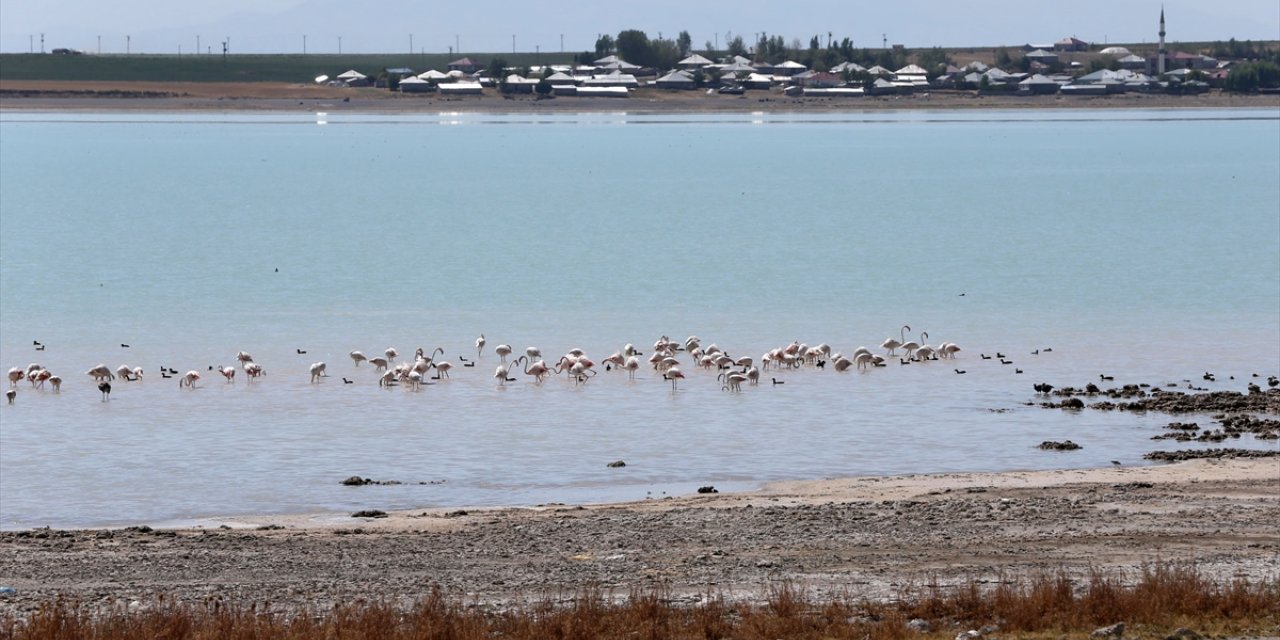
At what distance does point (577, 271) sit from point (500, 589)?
35400mm

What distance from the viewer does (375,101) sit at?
188m

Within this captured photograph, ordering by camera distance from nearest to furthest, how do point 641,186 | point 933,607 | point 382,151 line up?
1. point 933,607
2. point 641,186
3. point 382,151

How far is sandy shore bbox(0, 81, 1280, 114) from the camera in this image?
182 m

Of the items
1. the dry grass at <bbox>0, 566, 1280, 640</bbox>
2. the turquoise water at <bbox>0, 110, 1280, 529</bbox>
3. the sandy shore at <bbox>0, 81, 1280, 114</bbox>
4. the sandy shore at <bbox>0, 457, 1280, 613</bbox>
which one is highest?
the sandy shore at <bbox>0, 81, 1280, 114</bbox>

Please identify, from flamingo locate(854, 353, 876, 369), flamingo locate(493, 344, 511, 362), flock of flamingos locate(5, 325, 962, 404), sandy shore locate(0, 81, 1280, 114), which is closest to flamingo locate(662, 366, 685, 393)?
flock of flamingos locate(5, 325, 962, 404)

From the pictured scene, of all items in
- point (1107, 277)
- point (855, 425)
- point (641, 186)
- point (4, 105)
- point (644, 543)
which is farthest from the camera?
point (4, 105)

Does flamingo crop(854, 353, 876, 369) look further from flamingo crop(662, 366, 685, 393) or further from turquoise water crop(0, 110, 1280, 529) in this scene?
flamingo crop(662, 366, 685, 393)

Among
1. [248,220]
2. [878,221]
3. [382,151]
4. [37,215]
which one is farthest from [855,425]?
[382,151]

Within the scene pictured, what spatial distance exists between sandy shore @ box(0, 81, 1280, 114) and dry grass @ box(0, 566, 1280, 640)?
168 metres

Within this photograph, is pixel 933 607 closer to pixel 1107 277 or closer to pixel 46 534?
pixel 46 534

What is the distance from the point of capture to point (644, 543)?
51.8 feet

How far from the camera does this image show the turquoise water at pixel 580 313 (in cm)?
2166

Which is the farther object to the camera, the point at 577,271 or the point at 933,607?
the point at 577,271

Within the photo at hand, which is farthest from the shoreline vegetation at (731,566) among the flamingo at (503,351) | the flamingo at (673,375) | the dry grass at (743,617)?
the flamingo at (503,351)
